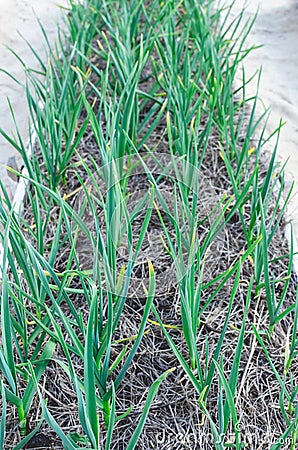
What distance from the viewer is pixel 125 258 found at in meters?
1.63

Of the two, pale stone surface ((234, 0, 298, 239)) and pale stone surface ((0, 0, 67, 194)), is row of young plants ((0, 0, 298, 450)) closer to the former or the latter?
pale stone surface ((234, 0, 298, 239))

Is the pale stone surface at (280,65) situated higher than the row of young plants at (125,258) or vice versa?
the pale stone surface at (280,65)

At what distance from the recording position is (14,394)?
1149 mm

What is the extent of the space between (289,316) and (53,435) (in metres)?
0.64

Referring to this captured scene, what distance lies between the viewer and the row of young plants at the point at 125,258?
3.73ft

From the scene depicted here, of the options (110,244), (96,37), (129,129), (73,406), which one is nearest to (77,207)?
(129,129)

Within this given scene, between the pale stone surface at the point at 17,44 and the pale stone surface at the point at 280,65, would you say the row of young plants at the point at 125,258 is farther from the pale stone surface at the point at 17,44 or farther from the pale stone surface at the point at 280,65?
the pale stone surface at the point at 17,44

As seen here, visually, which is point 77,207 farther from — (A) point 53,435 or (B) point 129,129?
(A) point 53,435

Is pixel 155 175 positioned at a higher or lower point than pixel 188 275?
higher

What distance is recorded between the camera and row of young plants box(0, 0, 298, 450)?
1.14 meters

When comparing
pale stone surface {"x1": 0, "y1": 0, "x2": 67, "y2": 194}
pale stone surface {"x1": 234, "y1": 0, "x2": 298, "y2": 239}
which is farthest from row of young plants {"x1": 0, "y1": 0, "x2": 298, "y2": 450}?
pale stone surface {"x1": 0, "y1": 0, "x2": 67, "y2": 194}

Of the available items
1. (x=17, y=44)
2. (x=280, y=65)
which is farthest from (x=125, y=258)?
(x=17, y=44)

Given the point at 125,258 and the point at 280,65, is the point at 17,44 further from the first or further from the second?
the point at 125,258

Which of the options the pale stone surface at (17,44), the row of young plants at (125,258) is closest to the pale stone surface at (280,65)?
the row of young plants at (125,258)
